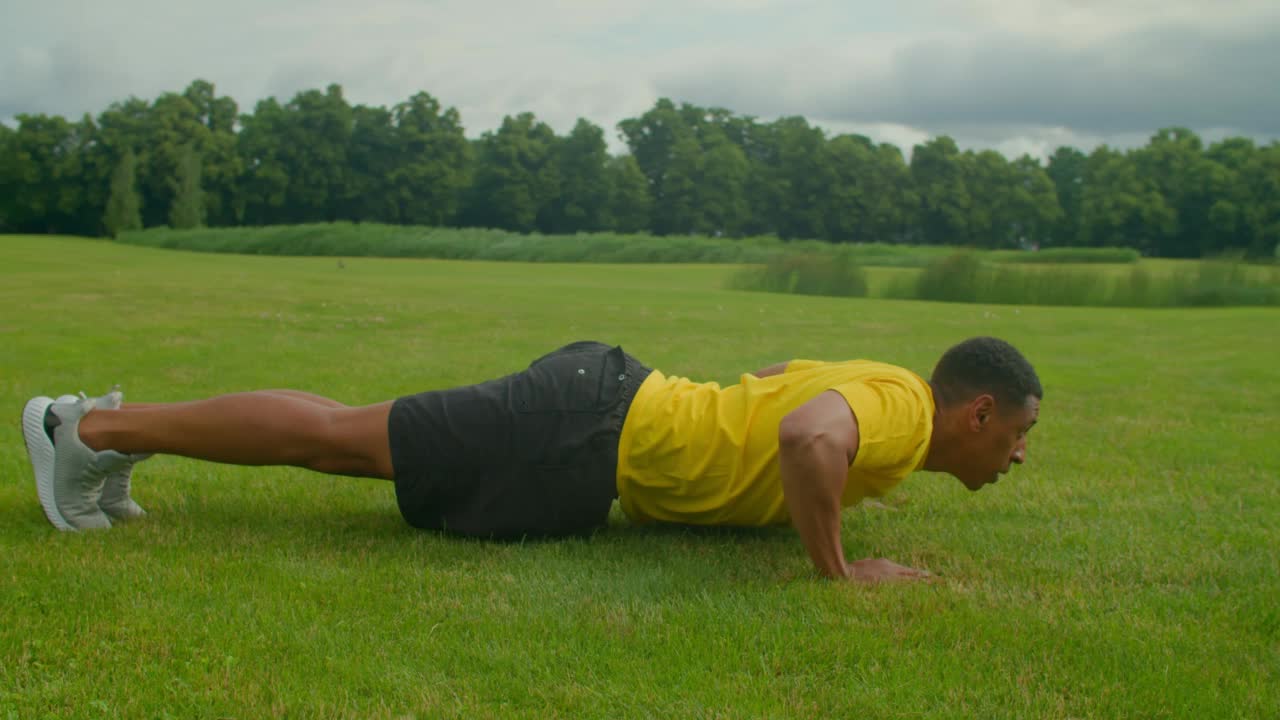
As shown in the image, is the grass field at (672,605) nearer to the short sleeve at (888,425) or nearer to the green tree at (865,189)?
the short sleeve at (888,425)

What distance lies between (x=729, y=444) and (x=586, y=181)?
77483mm

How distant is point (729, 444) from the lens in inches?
153

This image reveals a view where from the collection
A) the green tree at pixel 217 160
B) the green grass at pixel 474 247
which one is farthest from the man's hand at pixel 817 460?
the green tree at pixel 217 160

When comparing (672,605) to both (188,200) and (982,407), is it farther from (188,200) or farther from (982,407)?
(188,200)

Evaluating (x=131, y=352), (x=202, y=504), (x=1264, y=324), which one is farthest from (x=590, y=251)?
(x=202, y=504)

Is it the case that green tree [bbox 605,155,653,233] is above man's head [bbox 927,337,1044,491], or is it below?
above

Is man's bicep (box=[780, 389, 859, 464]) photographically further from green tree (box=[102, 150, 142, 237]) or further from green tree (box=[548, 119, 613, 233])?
green tree (box=[548, 119, 613, 233])

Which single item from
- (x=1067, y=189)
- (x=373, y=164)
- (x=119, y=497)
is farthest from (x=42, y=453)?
(x=1067, y=189)

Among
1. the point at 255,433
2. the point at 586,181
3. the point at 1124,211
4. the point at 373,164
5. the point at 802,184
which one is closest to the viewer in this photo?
the point at 255,433

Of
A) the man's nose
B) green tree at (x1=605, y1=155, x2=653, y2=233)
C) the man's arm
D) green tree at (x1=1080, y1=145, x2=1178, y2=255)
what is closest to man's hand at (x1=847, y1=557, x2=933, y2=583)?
the man's arm

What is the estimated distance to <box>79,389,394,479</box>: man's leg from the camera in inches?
152

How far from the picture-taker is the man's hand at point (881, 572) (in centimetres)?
367

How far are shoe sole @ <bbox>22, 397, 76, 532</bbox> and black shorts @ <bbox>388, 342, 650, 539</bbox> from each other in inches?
52.8

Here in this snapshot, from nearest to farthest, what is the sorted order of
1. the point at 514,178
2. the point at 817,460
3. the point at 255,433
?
the point at 817,460 < the point at 255,433 < the point at 514,178
